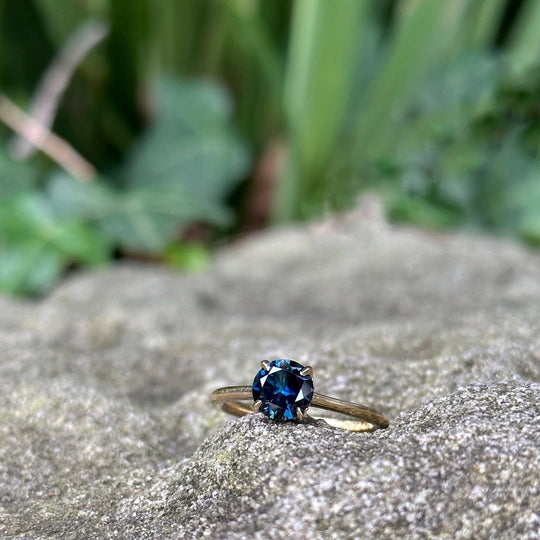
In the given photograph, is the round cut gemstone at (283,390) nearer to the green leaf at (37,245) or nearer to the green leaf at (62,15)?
the green leaf at (37,245)

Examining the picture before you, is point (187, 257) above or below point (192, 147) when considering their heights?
below

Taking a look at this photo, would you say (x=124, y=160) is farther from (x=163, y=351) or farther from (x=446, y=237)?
(x=163, y=351)

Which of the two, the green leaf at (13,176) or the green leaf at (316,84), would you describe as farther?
the green leaf at (13,176)

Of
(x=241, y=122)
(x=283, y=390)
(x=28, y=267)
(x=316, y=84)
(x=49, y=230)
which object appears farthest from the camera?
(x=241, y=122)

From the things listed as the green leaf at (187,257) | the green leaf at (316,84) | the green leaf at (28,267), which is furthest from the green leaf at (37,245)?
the green leaf at (316,84)

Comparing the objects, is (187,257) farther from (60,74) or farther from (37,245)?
(60,74)

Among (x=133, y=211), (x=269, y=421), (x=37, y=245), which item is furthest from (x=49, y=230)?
(x=269, y=421)
